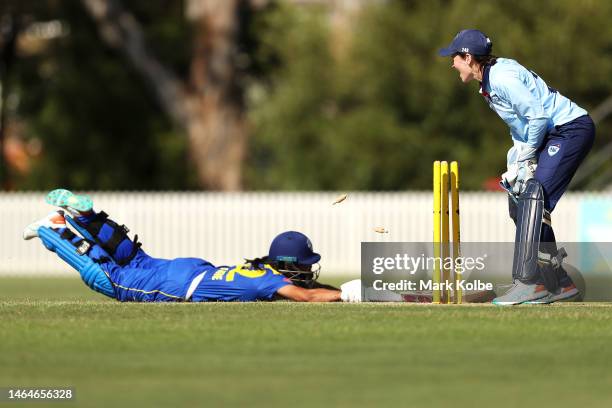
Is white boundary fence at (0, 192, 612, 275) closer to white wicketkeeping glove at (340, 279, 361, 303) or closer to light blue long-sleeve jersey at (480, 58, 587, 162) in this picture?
white wicketkeeping glove at (340, 279, 361, 303)

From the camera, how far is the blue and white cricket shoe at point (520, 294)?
894 centimetres

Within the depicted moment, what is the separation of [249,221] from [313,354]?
17915mm

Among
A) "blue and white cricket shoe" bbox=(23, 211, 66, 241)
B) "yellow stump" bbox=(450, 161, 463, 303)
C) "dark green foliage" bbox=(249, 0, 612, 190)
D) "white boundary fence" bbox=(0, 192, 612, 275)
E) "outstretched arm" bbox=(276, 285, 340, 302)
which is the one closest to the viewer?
"yellow stump" bbox=(450, 161, 463, 303)

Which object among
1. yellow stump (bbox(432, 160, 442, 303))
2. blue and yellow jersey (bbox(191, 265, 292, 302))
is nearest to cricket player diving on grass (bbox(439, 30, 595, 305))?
yellow stump (bbox(432, 160, 442, 303))

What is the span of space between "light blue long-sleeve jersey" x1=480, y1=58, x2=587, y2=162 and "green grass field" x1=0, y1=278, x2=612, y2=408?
116 centimetres

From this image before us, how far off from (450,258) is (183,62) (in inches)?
1011

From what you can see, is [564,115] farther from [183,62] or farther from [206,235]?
[183,62]

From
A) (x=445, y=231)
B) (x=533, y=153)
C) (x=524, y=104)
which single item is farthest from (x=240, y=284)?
(x=524, y=104)

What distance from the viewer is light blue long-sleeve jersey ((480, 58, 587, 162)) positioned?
8.90 m

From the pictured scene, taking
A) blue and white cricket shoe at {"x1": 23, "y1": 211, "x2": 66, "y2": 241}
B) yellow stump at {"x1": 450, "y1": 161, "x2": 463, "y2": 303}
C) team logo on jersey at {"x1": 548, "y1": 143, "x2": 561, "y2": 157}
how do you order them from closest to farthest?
team logo on jersey at {"x1": 548, "y1": 143, "x2": 561, "y2": 157} < yellow stump at {"x1": 450, "y1": 161, "x2": 463, "y2": 303} < blue and white cricket shoe at {"x1": 23, "y1": 211, "x2": 66, "y2": 241}

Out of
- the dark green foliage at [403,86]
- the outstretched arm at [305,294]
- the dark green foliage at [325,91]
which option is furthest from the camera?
the dark green foliage at [325,91]

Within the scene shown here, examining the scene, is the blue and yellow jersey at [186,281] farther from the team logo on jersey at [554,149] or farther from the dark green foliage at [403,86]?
the dark green foliage at [403,86]

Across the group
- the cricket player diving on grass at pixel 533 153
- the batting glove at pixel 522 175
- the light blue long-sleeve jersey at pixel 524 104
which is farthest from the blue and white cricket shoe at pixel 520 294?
the light blue long-sleeve jersey at pixel 524 104

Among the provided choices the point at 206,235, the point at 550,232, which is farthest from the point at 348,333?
the point at 206,235
